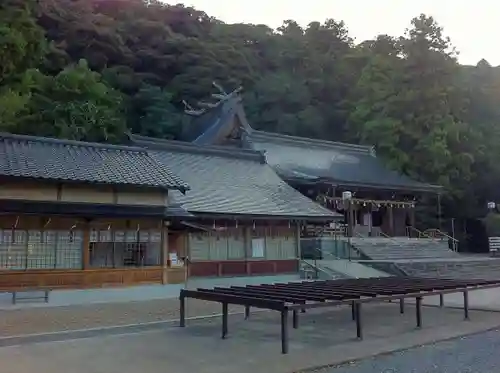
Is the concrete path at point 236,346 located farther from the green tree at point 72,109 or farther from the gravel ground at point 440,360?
the green tree at point 72,109

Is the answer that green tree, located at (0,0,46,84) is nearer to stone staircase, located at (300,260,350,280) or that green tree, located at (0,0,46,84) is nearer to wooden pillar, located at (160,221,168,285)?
wooden pillar, located at (160,221,168,285)

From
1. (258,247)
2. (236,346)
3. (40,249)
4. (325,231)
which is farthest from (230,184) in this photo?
(236,346)

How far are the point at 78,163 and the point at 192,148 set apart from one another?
29.6ft

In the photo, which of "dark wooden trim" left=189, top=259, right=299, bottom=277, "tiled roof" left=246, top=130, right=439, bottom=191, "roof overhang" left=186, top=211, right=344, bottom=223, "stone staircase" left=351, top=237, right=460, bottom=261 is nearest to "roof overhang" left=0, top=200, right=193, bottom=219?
"roof overhang" left=186, top=211, right=344, bottom=223

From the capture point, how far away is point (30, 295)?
14.0 meters

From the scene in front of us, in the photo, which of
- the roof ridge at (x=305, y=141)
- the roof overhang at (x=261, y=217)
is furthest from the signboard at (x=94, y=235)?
the roof ridge at (x=305, y=141)

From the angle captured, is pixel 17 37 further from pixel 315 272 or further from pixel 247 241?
pixel 315 272

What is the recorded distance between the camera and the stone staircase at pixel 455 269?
2038 centimetres

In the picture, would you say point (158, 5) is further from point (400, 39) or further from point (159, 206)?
point (159, 206)

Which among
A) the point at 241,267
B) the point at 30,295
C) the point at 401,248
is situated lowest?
the point at 30,295

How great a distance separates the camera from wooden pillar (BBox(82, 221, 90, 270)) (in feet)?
49.4

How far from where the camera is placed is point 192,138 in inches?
1318

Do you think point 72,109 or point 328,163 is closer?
point 72,109

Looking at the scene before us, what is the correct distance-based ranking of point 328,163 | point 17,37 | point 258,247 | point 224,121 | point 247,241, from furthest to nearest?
point 328,163
point 224,121
point 258,247
point 247,241
point 17,37
